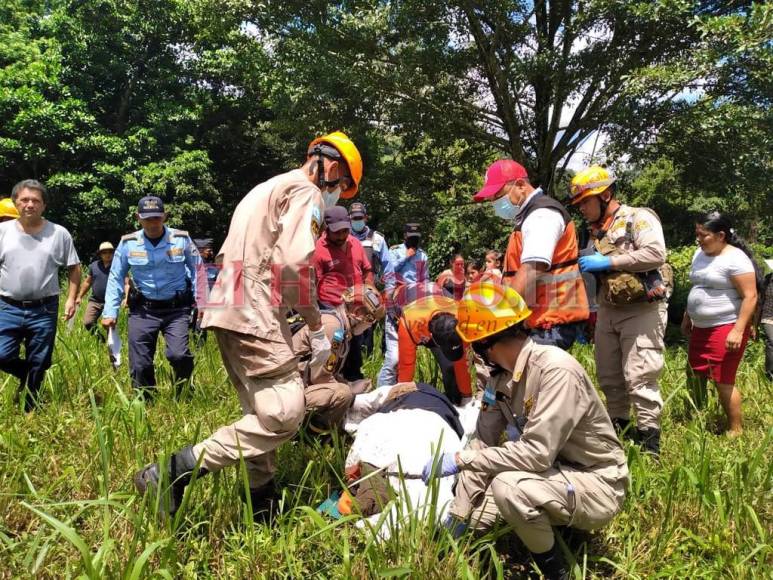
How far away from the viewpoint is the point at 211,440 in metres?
2.15

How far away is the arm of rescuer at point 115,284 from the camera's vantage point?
12.9 ft

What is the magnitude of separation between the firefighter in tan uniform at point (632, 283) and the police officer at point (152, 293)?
2.78m

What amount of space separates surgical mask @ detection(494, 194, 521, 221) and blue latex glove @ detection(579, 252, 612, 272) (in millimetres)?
486

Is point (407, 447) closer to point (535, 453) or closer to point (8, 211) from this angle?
point (535, 453)

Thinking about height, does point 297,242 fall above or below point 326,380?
above

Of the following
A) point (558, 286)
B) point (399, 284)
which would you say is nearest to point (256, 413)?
point (558, 286)

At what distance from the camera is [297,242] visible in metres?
2.16

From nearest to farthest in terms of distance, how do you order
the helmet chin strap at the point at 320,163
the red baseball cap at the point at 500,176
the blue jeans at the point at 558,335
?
1. the helmet chin strap at the point at 320,163
2. the blue jeans at the point at 558,335
3. the red baseball cap at the point at 500,176

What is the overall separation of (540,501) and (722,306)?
232 centimetres

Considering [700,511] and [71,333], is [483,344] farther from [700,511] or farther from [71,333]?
[71,333]

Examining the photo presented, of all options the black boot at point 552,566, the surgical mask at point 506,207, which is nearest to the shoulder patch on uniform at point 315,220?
the surgical mask at point 506,207

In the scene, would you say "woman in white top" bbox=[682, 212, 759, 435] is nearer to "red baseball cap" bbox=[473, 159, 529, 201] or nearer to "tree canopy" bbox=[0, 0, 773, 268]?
"red baseball cap" bbox=[473, 159, 529, 201]

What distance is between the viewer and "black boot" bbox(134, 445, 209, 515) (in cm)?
212

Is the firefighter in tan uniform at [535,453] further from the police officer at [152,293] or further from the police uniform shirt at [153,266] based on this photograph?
the police uniform shirt at [153,266]
